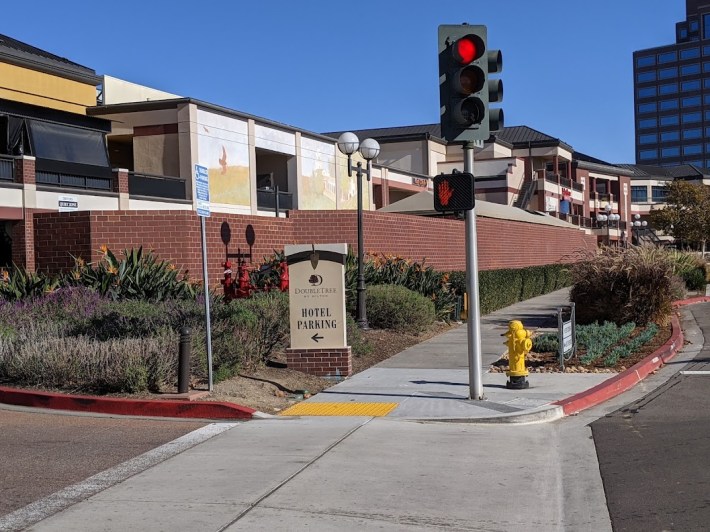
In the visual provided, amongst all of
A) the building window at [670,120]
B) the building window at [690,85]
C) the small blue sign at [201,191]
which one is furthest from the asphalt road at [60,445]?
the building window at [690,85]

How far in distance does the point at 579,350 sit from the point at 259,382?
5.95m

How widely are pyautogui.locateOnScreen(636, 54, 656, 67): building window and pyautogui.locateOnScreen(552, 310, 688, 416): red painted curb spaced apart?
15763 cm

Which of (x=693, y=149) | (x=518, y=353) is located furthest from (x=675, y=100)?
(x=518, y=353)

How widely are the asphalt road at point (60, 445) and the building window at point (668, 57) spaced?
165 meters

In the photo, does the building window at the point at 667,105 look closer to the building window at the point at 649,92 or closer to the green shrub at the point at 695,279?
the building window at the point at 649,92

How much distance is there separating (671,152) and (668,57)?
17655mm

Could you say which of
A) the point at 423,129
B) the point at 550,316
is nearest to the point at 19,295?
the point at 550,316

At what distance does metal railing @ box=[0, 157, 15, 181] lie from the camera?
75.3 ft

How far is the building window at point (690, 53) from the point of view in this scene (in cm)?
15612

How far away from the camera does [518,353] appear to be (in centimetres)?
1144

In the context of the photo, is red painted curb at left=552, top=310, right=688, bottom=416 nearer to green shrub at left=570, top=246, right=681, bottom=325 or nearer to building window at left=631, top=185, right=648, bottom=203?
green shrub at left=570, top=246, right=681, bottom=325

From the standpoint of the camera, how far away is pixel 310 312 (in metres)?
12.8

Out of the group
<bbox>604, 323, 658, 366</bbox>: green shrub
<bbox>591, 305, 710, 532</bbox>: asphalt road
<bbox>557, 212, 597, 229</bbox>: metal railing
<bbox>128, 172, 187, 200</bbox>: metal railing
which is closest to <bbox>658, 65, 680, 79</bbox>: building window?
<bbox>557, 212, 597, 229</bbox>: metal railing

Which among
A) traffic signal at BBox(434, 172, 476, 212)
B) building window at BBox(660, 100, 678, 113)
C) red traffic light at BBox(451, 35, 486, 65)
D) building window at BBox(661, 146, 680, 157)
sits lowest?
traffic signal at BBox(434, 172, 476, 212)
